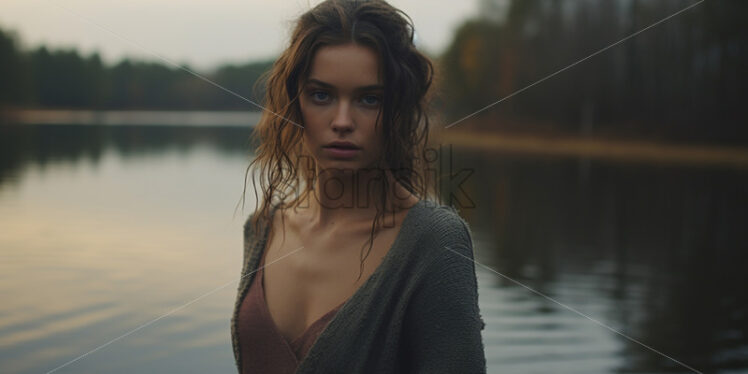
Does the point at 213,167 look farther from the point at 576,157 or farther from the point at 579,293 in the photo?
the point at 576,157

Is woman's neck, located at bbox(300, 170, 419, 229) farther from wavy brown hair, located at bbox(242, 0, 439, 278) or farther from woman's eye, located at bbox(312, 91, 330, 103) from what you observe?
woman's eye, located at bbox(312, 91, 330, 103)

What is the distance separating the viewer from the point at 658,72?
1353 inches

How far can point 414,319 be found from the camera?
1348mm

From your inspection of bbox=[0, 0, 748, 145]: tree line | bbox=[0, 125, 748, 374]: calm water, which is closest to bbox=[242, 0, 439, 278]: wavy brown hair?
bbox=[0, 125, 748, 374]: calm water

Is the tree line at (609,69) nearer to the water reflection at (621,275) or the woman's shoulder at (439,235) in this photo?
the water reflection at (621,275)

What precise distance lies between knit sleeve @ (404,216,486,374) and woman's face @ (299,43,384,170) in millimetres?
210

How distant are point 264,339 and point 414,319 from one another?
29 centimetres

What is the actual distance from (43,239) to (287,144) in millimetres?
10810

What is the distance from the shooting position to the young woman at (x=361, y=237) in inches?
52.4

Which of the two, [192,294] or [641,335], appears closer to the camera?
[641,335]

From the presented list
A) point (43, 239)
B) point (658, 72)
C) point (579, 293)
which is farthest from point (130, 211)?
point (658, 72)

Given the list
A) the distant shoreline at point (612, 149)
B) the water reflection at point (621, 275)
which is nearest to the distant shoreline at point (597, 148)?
the distant shoreline at point (612, 149)

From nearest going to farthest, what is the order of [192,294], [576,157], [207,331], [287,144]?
[287,144] → [207,331] → [192,294] → [576,157]

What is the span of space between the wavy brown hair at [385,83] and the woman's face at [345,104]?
0.05ft
